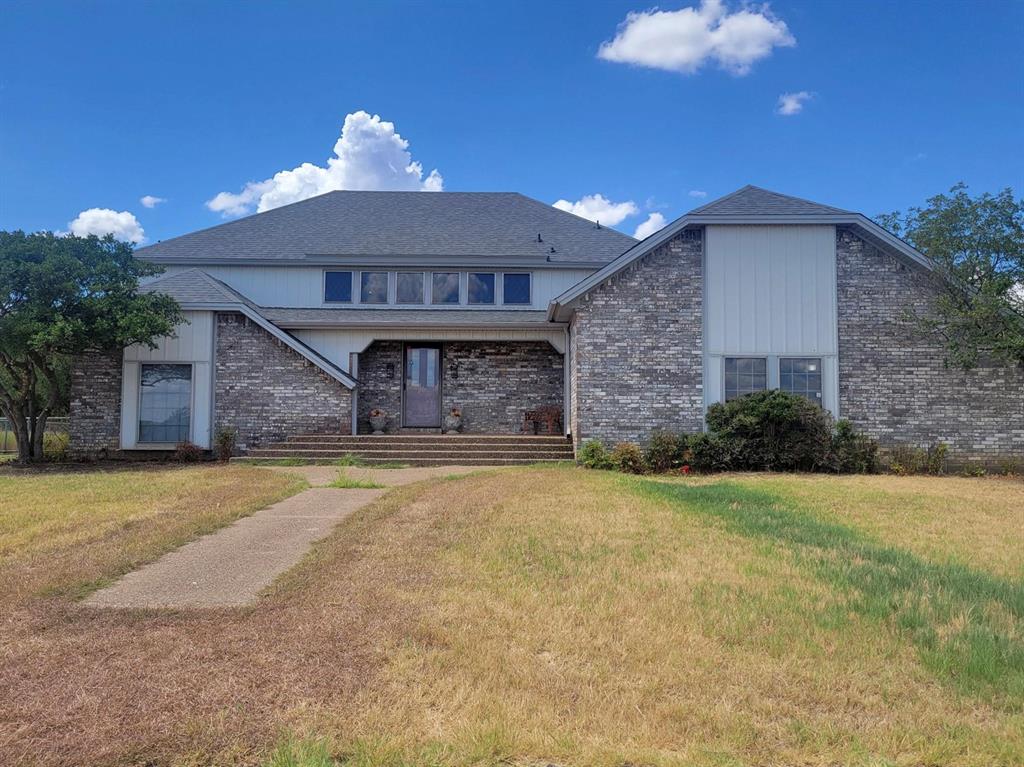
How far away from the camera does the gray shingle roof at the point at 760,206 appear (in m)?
13.7

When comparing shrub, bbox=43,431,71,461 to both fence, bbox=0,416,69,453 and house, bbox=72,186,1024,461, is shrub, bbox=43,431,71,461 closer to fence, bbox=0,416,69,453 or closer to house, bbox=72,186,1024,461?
house, bbox=72,186,1024,461

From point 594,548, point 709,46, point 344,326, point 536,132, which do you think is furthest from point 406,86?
point 594,548

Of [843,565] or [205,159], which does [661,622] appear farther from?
[205,159]

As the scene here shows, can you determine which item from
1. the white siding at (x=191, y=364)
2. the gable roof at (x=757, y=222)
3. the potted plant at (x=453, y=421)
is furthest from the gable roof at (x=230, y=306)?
the gable roof at (x=757, y=222)

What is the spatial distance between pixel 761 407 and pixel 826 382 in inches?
85.2

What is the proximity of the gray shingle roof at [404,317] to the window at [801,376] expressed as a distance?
18.4 ft

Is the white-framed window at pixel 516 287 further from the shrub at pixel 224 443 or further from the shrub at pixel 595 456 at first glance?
the shrub at pixel 224 443

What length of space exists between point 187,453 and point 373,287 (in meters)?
6.53

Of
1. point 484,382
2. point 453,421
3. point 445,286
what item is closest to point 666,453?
point 484,382

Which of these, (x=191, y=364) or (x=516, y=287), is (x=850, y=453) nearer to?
(x=516, y=287)

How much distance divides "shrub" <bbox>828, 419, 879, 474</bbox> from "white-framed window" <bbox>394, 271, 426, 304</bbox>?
35.8 ft

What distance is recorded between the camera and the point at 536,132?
18.2m

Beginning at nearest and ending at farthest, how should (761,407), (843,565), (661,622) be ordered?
(661,622) → (843,565) → (761,407)

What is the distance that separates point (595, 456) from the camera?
13.3 m
